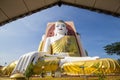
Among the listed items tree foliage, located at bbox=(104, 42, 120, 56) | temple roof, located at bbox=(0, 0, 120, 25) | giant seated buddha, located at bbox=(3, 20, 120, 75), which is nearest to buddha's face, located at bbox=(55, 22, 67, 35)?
giant seated buddha, located at bbox=(3, 20, 120, 75)

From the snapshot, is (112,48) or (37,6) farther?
(112,48)

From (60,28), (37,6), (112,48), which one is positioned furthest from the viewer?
(60,28)

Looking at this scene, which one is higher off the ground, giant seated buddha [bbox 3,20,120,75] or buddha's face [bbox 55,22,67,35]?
buddha's face [bbox 55,22,67,35]

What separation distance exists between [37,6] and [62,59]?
18.2 m

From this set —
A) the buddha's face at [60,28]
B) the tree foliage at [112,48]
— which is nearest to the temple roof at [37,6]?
the tree foliage at [112,48]

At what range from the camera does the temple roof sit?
2.27 meters

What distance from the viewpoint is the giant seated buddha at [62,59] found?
1944cm

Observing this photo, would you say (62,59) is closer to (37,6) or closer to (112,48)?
(112,48)

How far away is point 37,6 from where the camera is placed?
2.52m

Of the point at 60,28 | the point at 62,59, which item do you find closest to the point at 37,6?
the point at 62,59

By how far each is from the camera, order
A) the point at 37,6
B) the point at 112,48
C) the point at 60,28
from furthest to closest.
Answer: the point at 60,28 < the point at 112,48 < the point at 37,6

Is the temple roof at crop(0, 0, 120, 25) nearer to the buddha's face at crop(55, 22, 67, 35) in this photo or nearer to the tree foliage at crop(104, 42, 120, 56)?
the tree foliage at crop(104, 42, 120, 56)

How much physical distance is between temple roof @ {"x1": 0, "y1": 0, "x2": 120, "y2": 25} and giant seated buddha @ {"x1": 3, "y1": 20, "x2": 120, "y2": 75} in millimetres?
16534

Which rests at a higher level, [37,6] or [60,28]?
[60,28]
